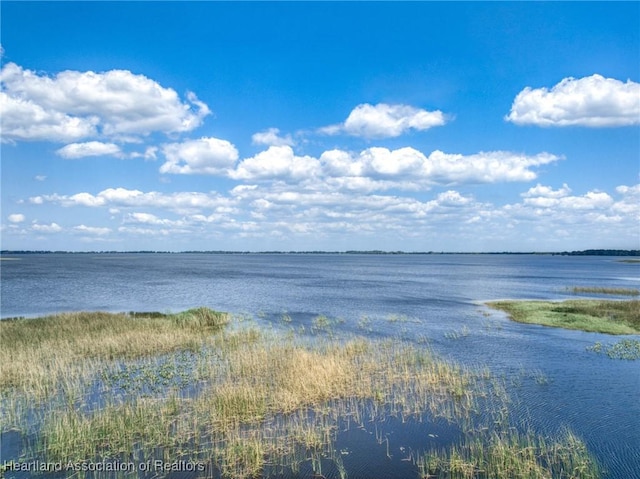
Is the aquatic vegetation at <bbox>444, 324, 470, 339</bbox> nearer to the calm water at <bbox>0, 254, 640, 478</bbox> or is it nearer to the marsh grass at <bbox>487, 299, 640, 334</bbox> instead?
the calm water at <bbox>0, 254, 640, 478</bbox>

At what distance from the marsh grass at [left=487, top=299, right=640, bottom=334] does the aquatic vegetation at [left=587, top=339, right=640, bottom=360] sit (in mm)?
5393

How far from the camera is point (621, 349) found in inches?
1224

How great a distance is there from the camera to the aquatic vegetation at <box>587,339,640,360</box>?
2941 centimetres

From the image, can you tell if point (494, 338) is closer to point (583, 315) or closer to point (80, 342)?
point (583, 315)

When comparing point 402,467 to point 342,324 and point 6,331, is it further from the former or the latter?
point 6,331

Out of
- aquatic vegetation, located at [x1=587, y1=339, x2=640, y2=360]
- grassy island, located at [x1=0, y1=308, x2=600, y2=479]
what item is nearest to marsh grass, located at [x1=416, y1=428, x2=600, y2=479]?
grassy island, located at [x1=0, y1=308, x2=600, y2=479]

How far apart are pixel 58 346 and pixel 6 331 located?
7.46 metres

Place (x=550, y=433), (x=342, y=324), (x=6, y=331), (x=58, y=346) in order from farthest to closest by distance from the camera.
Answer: (x=342, y=324)
(x=6, y=331)
(x=58, y=346)
(x=550, y=433)

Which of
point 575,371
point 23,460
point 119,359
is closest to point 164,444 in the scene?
point 23,460

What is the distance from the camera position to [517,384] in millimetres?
23500

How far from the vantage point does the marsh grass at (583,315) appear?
40125 millimetres

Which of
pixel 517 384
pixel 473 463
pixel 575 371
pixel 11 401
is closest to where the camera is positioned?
pixel 473 463

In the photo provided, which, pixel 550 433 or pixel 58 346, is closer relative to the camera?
pixel 550 433

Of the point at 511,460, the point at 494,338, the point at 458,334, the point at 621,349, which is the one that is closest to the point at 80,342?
the point at 511,460
